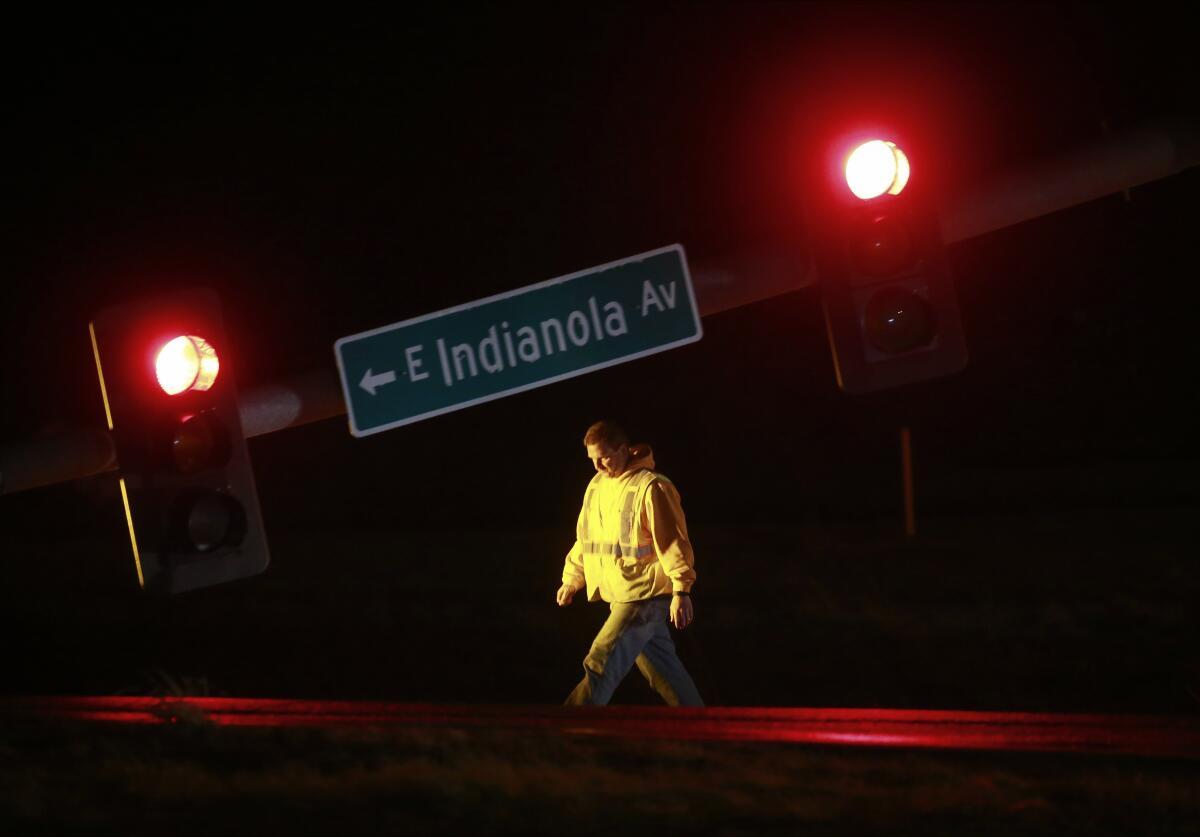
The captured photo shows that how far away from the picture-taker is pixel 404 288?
3366 cm

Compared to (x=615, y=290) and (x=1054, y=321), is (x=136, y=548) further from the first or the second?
(x=1054, y=321)

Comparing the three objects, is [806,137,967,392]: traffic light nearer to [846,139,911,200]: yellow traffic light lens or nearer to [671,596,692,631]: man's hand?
[846,139,911,200]: yellow traffic light lens

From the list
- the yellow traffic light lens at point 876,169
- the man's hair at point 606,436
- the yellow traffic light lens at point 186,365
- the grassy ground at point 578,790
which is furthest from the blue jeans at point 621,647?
the yellow traffic light lens at point 186,365

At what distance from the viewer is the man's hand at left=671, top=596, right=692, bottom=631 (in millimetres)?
7539

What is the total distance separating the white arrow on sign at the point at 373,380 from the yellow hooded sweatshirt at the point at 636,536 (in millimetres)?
2028

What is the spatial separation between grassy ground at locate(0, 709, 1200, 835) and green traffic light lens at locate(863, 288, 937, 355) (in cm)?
153

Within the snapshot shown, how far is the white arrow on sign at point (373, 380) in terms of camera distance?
592 cm

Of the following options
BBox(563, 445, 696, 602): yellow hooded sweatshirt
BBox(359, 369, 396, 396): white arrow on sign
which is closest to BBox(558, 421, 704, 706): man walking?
BBox(563, 445, 696, 602): yellow hooded sweatshirt

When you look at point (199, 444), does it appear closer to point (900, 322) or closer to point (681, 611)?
point (900, 322)

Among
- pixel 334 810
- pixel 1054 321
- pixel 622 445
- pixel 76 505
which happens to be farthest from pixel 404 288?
pixel 334 810

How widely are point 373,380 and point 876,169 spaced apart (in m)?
2.08

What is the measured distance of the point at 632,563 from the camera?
7.71 m

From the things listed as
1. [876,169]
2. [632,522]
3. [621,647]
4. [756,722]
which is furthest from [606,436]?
[876,169]

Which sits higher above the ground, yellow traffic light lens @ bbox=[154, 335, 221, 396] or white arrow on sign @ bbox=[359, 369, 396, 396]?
yellow traffic light lens @ bbox=[154, 335, 221, 396]
